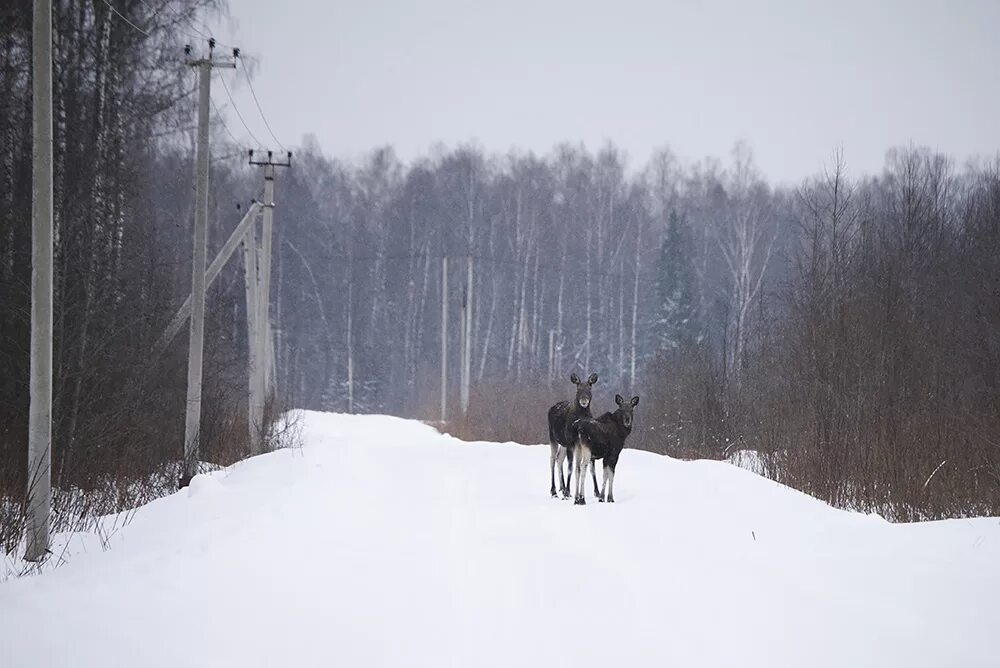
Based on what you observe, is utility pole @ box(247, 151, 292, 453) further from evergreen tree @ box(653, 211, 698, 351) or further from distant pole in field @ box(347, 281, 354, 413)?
distant pole in field @ box(347, 281, 354, 413)

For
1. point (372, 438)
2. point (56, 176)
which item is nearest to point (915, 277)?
point (372, 438)

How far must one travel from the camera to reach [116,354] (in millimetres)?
13797

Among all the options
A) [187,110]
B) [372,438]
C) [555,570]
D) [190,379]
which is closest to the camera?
[555,570]

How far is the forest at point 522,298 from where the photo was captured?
12.7 meters

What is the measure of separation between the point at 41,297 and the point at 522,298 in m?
41.6

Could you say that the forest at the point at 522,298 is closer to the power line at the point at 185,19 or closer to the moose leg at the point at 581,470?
the power line at the point at 185,19

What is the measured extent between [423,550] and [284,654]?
3232 mm

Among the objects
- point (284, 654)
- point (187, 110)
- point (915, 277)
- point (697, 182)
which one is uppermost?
point (697, 182)

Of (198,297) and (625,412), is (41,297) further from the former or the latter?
(625,412)

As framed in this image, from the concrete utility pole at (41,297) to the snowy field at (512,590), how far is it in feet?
2.51

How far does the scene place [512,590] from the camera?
7.14 m

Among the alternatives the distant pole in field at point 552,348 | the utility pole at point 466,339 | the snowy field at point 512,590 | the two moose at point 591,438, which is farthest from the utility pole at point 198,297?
the distant pole in field at point 552,348

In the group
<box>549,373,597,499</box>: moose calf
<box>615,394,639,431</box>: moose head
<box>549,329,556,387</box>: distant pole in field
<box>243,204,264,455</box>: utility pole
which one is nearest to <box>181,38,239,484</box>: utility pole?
<box>243,204,264,455</box>: utility pole

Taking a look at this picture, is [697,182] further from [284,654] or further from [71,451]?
[284,654]
